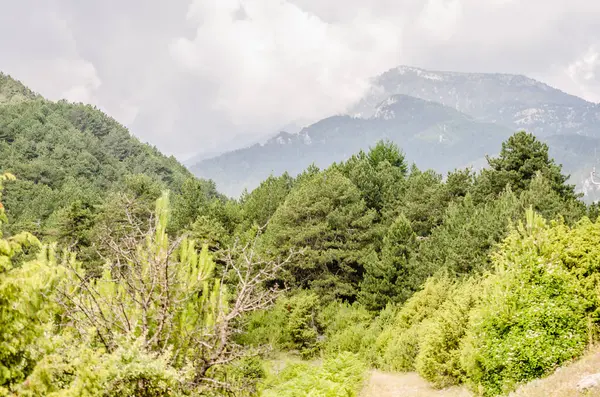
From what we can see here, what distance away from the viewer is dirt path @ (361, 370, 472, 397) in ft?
39.6

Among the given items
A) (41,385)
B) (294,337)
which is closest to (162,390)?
(41,385)

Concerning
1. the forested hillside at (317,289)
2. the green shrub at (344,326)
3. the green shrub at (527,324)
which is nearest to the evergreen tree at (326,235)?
the forested hillside at (317,289)

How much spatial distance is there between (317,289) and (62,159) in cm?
6584

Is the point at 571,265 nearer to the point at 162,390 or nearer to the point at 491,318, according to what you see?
the point at 491,318

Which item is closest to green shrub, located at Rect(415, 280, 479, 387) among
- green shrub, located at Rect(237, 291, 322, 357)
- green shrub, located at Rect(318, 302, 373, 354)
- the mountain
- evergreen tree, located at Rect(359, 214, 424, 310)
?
green shrub, located at Rect(318, 302, 373, 354)

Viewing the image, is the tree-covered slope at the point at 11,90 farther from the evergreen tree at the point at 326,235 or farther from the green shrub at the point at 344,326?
the green shrub at the point at 344,326

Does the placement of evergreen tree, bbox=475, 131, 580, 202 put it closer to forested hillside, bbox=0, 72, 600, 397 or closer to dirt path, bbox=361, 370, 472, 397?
forested hillside, bbox=0, 72, 600, 397

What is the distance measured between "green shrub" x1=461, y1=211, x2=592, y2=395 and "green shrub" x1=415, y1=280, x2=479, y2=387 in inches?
45.9

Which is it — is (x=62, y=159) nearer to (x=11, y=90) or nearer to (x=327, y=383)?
(x=11, y=90)

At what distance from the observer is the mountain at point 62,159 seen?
53.8 metres

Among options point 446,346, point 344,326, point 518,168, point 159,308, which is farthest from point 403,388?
point 518,168

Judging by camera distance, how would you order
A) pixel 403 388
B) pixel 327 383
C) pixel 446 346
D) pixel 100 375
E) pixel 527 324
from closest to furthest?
pixel 100 375 < pixel 327 383 < pixel 527 324 < pixel 446 346 < pixel 403 388

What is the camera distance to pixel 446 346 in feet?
42.4

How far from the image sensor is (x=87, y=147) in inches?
3378
